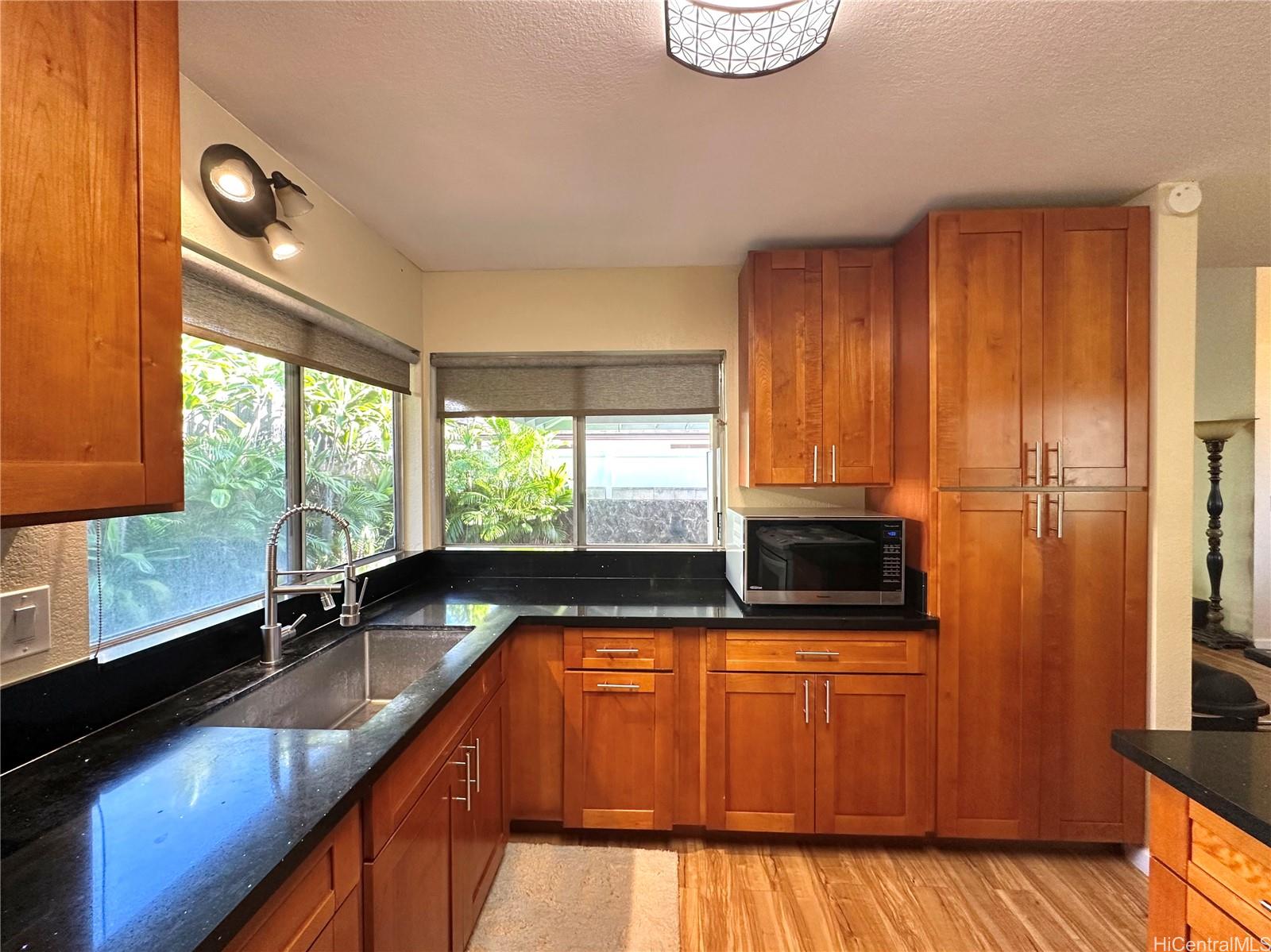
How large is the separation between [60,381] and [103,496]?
153 millimetres

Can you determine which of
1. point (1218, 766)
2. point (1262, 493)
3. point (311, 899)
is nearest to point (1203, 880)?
point (1218, 766)

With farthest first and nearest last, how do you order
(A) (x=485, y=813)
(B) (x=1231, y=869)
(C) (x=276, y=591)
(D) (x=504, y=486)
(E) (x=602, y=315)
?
(D) (x=504, y=486), (E) (x=602, y=315), (A) (x=485, y=813), (C) (x=276, y=591), (B) (x=1231, y=869)

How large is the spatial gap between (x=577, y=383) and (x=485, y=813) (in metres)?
1.85

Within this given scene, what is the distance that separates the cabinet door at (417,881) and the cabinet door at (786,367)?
64.5 inches

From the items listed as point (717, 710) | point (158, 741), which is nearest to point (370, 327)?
point (158, 741)

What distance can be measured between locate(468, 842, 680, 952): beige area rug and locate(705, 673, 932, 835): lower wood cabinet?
13.4 inches

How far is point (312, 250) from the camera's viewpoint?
1871 mm

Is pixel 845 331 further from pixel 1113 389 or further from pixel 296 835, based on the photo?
pixel 296 835

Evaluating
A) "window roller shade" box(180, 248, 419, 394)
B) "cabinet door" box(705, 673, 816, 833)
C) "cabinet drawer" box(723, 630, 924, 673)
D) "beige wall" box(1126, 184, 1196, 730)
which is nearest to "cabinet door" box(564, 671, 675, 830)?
"cabinet door" box(705, 673, 816, 833)

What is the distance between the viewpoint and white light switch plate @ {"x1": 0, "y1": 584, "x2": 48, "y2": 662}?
1.02 metres

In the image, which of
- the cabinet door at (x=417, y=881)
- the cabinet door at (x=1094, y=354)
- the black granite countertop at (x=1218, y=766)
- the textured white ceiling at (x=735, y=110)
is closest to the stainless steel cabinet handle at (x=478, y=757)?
the cabinet door at (x=417, y=881)

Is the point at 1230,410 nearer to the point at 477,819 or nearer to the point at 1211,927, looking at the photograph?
the point at 1211,927

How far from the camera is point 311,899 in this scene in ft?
2.94

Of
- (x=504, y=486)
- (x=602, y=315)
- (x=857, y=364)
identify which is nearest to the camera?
(x=857, y=364)
